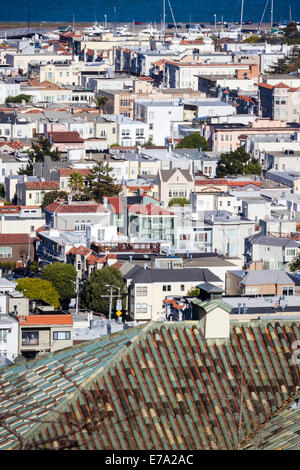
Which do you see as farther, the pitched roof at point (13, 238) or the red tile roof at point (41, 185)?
the red tile roof at point (41, 185)

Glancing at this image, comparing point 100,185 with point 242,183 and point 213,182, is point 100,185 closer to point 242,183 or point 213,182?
point 213,182

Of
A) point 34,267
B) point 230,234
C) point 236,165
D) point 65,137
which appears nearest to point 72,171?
point 236,165

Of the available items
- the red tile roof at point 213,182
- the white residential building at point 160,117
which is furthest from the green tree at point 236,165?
the white residential building at point 160,117

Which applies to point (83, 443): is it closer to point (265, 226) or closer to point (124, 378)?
point (124, 378)

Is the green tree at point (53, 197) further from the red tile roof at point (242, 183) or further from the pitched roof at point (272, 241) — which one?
the pitched roof at point (272, 241)
